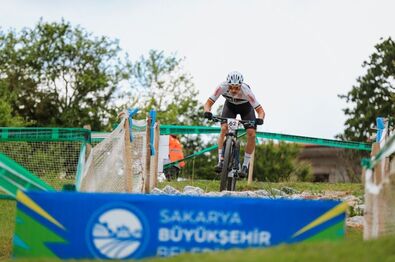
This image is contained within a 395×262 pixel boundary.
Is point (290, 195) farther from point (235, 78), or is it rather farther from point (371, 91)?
point (371, 91)

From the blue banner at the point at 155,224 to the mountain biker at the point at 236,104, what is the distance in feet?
19.0

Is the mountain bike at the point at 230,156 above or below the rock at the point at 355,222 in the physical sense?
above

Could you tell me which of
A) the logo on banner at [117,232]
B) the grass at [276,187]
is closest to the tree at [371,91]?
the grass at [276,187]

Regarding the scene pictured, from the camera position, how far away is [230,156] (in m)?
12.0

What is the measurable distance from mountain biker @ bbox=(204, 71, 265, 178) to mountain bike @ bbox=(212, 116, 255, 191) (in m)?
0.10

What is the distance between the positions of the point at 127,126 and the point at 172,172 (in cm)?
857

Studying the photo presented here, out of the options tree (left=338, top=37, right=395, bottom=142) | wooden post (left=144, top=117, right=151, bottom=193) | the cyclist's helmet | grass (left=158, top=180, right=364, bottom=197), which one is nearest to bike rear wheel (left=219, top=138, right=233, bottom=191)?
the cyclist's helmet

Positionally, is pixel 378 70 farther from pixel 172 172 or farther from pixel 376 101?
pixel 172 172

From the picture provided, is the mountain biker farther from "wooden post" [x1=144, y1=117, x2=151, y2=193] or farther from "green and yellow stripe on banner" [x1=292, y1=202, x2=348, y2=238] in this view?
"green and yellow stripe on banner" [x1=292, y1=202, x2=348, y2=238]

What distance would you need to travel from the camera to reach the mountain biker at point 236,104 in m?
12.0

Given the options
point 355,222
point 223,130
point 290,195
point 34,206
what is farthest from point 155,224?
point 290,195

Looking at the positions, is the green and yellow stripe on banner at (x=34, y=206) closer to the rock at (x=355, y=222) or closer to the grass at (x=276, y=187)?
the rock at (x=355, y=222)

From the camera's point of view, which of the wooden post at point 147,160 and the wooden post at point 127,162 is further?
the wooden post at point 147,160

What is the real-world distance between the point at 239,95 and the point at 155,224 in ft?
20.6
